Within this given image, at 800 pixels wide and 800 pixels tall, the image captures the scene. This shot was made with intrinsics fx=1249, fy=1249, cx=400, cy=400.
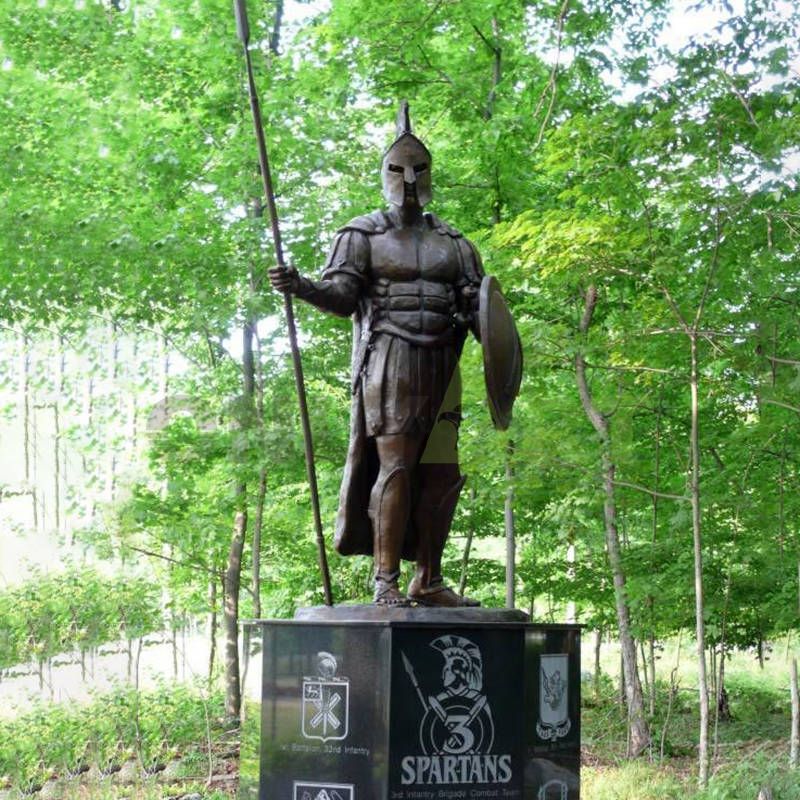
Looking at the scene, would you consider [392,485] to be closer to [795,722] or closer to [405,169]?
[405,169]

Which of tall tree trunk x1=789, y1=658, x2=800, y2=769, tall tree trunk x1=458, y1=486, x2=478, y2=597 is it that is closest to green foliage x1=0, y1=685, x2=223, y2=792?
tall tree trunk x1=458, y1=486, x2=478, y2=597

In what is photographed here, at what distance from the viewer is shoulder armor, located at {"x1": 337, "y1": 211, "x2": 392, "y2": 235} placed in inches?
222

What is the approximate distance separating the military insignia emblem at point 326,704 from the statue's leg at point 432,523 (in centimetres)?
70

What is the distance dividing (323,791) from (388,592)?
89cm

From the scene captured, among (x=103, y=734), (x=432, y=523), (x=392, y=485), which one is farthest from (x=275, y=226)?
(x=103, y=734)

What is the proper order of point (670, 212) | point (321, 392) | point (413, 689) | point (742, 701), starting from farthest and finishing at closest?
point (742, 701) → point (321, 392) → point (670, 212) → point (413, 689)

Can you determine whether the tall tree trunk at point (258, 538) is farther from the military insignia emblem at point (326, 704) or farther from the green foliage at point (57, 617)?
the military insignia emblem at point (326, 704)

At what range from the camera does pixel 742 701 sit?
56.0 ft

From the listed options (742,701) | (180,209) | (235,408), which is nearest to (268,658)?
(235,408)

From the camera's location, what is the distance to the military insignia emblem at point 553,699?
17.1ft

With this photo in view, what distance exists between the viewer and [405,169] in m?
5.68

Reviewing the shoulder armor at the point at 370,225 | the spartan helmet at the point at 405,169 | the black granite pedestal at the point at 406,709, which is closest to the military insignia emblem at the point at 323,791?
the black granite pedestal at the point at 406,709

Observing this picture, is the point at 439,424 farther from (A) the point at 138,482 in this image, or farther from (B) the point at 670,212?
(A) the point at 138,482

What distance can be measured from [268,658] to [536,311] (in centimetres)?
736
